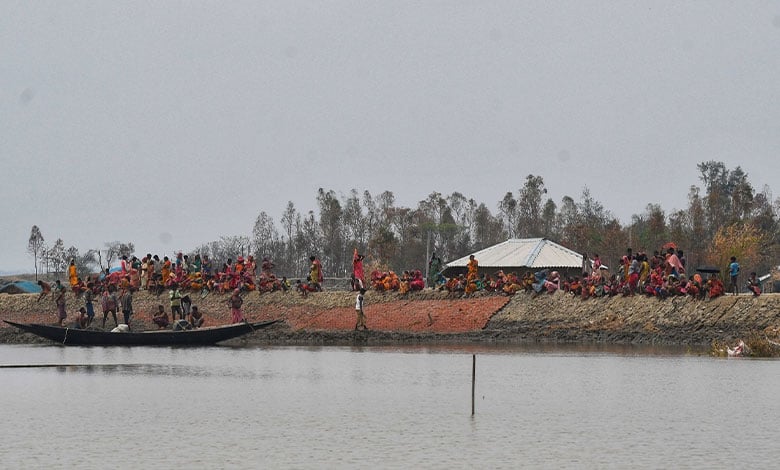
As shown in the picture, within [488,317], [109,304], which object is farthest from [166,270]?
[488,317]

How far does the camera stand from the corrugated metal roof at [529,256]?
6969cm

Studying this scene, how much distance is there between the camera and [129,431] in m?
23.7

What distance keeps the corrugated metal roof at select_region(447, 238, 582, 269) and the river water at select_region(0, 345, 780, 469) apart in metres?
28.3

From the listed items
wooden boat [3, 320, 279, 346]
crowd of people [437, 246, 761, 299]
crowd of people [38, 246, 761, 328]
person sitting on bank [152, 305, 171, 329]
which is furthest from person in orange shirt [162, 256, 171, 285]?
crowd of people [437, 246, 761, 299]

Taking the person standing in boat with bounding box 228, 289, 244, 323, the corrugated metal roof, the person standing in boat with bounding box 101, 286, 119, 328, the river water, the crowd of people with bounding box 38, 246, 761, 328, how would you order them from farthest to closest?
the corrugated metal roof < the person standing in boat with bounding box 101, 286, 119, 328 < the person standing in boat with bounding box 228, 289, 244, 323 < the crowd of people with bounding box 38, 246, 761, 328 < the river water

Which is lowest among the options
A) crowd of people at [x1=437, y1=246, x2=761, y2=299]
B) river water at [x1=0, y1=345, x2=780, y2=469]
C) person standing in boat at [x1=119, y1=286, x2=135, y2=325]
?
river water at [x1=0, y1=345, x2=780, y2=469]

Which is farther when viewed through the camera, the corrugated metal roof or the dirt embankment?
the corrugated metal roof

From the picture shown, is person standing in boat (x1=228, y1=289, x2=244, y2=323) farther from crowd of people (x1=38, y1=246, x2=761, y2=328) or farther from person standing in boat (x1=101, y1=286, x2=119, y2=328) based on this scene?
person standing in boat (x1=101, y1=286, x2=119, y2=328)

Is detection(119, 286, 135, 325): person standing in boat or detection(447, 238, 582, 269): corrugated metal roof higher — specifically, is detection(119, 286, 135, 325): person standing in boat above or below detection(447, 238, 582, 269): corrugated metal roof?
below

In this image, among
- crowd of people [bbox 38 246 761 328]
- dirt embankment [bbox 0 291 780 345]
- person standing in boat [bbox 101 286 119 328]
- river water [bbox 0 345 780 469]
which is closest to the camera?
river water [bbox 0 345 780 469]

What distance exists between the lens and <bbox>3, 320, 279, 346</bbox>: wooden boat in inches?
1859

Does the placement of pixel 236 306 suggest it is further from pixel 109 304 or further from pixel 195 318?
pixel 109 304

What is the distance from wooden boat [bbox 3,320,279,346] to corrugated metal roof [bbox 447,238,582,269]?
82.3ft

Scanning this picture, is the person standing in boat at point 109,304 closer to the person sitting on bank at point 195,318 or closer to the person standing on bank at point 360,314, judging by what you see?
the person sitting on bank at point 195,318
